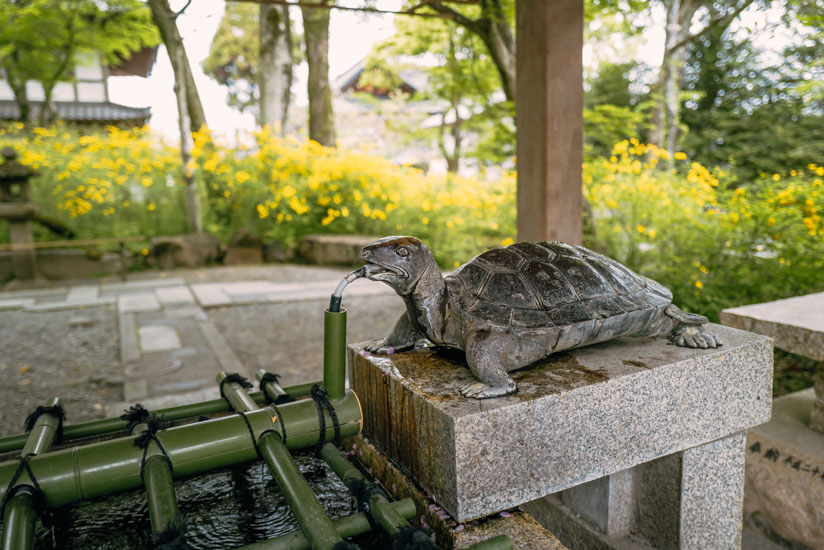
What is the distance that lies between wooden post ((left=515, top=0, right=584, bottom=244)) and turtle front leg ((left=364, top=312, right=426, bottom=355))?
4.74 feet

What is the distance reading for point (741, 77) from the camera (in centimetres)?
1296

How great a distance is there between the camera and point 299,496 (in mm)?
1376

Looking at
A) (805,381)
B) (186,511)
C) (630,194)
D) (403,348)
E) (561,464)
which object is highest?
(630,194)

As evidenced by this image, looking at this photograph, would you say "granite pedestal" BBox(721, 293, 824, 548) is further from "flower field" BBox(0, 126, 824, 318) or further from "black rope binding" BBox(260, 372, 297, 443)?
"flower field" BBox(0, 126, 824, 318)

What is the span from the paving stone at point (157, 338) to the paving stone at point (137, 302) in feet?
2.86

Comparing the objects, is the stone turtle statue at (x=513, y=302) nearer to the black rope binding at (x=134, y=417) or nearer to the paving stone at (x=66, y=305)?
the black rope binding at (x=134, y=417)

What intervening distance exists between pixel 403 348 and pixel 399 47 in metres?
9.66

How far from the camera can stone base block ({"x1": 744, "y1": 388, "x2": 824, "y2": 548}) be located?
247 cm

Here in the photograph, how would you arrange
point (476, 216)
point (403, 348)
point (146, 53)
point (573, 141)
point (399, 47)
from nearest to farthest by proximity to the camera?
point (403, 348)
point (573, 141)
point (476, 216)
point (399, 47)
point (146, 53)

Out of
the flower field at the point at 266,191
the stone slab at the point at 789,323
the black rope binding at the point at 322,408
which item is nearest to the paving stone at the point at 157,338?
the black rope binding at the point at 322,408

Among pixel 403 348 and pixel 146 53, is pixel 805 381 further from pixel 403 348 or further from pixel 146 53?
pixel 146 53

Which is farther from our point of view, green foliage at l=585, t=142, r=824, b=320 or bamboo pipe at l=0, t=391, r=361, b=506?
green foliage at l=585, t=142, r=824, b=320

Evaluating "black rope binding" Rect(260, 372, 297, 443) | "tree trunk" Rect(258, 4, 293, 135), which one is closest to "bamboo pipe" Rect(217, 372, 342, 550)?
"black rope binding" Rect(260, 372, 297, 443)

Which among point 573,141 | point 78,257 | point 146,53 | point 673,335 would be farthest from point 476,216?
point 146,53
